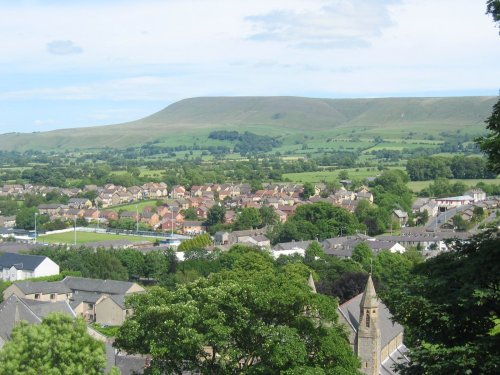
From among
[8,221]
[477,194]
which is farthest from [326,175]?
[8,221]

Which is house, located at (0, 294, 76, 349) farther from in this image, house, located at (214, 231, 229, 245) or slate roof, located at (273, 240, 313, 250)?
house, located at (214, 231, 229, 245)

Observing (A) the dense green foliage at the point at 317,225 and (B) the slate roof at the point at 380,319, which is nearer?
(B) the slate roof at the point at 380,319

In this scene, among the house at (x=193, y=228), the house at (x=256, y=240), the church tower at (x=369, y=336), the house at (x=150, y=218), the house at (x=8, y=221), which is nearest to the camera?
the church tower at (x=369, y=336)

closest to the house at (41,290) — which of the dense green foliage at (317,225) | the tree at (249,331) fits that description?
the dense green foliage at (317,225)

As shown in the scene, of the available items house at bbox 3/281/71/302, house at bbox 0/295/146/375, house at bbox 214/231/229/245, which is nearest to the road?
house at bbox 214/231/229/245

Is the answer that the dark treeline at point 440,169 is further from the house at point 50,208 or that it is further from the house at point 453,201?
the house at point 50,208

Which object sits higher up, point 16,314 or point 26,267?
point 16,314

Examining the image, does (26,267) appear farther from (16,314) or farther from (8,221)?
(8,221)
